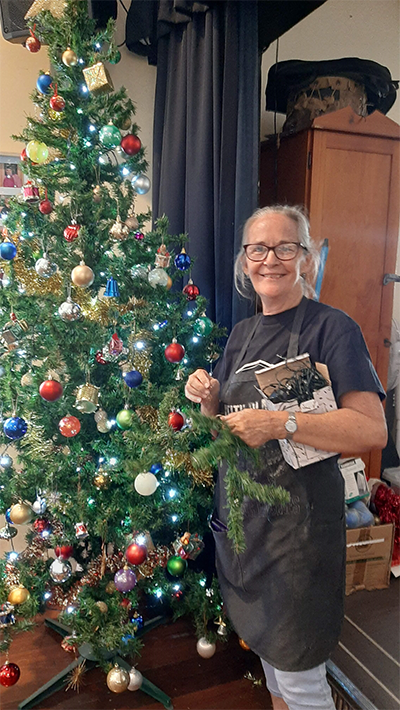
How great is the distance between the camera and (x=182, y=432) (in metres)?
1.22

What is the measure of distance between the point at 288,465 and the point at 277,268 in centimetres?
50

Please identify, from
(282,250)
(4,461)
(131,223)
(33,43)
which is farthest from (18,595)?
(33,43)

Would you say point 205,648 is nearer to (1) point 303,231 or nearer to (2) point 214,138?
(1) point 303,231

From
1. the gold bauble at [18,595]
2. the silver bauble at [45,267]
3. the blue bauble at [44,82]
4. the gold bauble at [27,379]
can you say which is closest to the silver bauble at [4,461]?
the gold bauble at [27,379]

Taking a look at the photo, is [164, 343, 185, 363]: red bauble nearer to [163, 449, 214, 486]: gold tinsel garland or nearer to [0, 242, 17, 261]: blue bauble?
[163, 449, 214, 486]: gold tinsel garland

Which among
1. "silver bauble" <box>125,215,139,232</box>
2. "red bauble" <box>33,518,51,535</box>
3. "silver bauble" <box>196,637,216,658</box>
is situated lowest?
"silver bauble" <box>196,637,216,658</box>

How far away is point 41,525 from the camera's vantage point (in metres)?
1.50

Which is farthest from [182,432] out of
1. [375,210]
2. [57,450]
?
[375,210]

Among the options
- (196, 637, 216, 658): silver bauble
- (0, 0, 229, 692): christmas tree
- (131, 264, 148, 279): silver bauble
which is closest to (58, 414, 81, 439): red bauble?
(0, 0, 229, 692): christmas tree

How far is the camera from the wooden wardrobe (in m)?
2.10

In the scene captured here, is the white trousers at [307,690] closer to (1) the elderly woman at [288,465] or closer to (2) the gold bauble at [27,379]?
(1) the elderly woman at [288,465]

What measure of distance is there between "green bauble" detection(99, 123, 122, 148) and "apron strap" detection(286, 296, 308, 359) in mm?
716

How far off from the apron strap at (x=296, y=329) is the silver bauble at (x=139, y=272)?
50cm

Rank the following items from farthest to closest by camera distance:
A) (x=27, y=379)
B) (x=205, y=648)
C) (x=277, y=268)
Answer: (x=205, y=648), (x=27, y=379), (x=277, y=268)
